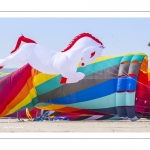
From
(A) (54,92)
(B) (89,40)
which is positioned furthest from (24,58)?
(A) (54,92)

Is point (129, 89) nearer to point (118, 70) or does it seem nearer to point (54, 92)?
point (118, 70)

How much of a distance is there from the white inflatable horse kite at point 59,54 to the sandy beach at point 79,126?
4.29 feet

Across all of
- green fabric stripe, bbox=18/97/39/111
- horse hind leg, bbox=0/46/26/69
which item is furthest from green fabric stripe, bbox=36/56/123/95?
horse hind leg, bbox=0/46/26/69

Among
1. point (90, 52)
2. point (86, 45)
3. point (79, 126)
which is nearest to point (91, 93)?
point (79, 126)

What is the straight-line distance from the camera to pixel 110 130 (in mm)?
12258

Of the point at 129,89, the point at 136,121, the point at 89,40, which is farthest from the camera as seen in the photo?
the point at 136,121

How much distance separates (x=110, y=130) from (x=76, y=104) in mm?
2233

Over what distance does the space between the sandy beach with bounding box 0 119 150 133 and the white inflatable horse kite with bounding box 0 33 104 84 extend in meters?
1.31

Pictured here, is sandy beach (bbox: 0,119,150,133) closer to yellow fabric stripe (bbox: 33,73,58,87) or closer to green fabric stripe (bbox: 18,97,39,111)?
green fabric stripe (bbox: 18,97,39,111)

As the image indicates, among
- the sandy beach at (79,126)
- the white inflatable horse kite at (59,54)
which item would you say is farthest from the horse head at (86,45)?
the sandy beach at (79,126)

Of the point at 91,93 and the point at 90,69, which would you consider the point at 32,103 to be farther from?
the point at 90,69

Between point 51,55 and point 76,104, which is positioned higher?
point 51,55

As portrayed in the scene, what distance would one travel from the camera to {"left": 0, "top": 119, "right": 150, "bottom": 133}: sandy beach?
40.4ft

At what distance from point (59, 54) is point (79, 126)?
6.49 ft
